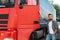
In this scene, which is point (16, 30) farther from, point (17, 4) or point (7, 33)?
point (17, 4)

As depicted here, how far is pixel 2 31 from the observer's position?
27.4 feet

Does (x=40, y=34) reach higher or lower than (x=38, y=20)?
lower

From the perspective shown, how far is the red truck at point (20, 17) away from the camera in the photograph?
28.0 feet

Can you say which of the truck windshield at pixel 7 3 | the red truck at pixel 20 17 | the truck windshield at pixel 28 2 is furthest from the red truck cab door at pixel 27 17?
the truck windshield at pixel 7 3

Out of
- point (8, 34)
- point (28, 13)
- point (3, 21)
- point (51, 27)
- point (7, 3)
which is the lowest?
point (8, 34)

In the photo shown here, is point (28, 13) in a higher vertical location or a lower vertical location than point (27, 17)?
higher

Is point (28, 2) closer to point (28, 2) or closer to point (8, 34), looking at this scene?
point (28, 2)

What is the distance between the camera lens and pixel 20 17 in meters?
8.62

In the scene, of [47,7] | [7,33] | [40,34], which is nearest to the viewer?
[7,33]

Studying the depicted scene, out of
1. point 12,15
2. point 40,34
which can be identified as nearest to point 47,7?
point 40,34

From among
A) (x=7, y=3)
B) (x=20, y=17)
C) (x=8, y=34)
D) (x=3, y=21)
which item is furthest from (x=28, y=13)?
(x=8, y=34)

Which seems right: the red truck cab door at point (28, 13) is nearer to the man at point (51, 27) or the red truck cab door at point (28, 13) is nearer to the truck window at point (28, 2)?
the truck window at point (28, 2)

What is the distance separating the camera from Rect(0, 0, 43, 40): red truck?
853 centimetres

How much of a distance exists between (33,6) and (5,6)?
1.07 metres
